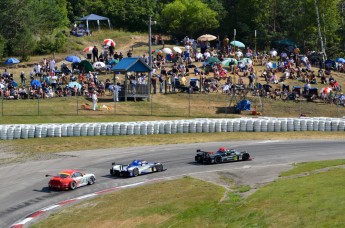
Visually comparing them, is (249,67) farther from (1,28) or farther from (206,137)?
(1,28)

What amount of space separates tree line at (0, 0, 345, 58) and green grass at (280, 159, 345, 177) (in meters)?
38.4

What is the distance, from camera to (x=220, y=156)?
43.9 meters

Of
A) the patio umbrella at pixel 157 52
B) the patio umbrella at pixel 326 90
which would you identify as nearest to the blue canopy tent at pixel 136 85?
the patio umbrella at pixel 157 52

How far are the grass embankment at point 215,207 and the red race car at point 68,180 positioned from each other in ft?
7.76

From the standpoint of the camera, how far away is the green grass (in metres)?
40.5

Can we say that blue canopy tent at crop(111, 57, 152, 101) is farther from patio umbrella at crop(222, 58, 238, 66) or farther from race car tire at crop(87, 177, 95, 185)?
race car tire at crop(87, 177, 95, 185)

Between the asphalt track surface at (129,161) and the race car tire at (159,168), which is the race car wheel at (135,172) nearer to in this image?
the asphalt track surface at (129,161)

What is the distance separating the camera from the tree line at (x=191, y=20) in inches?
3027

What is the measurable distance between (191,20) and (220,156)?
44768mm

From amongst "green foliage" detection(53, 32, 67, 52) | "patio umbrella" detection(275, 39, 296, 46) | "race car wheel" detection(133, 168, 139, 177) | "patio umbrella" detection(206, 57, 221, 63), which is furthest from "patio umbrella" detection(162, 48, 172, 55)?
"race car wheel" detection(133, 168, 139, 177)

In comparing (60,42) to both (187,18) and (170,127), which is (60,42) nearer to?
(187,18)

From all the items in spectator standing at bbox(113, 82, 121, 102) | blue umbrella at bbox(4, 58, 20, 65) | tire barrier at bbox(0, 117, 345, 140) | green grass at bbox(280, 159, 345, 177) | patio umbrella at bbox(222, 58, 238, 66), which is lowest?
green grass at bbox(280, 159, 345, 177)

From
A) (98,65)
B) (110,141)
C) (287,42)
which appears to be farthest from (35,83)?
(287,42)

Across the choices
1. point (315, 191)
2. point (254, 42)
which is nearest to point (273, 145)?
point (315, 191)
